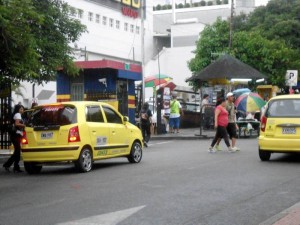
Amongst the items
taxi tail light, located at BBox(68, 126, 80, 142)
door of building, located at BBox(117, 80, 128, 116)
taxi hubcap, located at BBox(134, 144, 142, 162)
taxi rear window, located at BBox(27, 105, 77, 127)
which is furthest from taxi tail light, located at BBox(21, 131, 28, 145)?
door of building, located at BBox(117, 80, 128, 116)

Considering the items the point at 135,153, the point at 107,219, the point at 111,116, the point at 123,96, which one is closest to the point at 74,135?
the point at 111,116

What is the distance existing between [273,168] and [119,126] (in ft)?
13.5

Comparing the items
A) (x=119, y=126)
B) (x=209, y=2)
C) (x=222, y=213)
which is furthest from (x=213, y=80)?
(x=209, y=2)

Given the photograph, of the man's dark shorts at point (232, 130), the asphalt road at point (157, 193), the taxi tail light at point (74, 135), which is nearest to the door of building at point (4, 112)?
the asphalt road at point (157, 193)

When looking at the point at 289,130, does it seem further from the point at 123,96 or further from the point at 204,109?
the point at 204,109

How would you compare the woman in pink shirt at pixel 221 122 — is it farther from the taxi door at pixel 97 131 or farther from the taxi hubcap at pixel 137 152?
the taxi door at pixel 97 131

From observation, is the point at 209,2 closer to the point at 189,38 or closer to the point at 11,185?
the point at 189,38

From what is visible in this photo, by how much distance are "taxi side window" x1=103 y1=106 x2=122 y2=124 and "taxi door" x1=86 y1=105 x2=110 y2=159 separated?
0.29m

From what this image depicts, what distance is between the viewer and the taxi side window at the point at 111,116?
583 inches

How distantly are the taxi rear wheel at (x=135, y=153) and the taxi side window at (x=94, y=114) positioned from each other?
64.0 inches

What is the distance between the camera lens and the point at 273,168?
1345 cm

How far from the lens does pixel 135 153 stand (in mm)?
15828

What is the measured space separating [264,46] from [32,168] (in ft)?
104

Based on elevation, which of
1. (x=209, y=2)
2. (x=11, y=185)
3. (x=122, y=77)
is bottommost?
(x=11, y=185)
